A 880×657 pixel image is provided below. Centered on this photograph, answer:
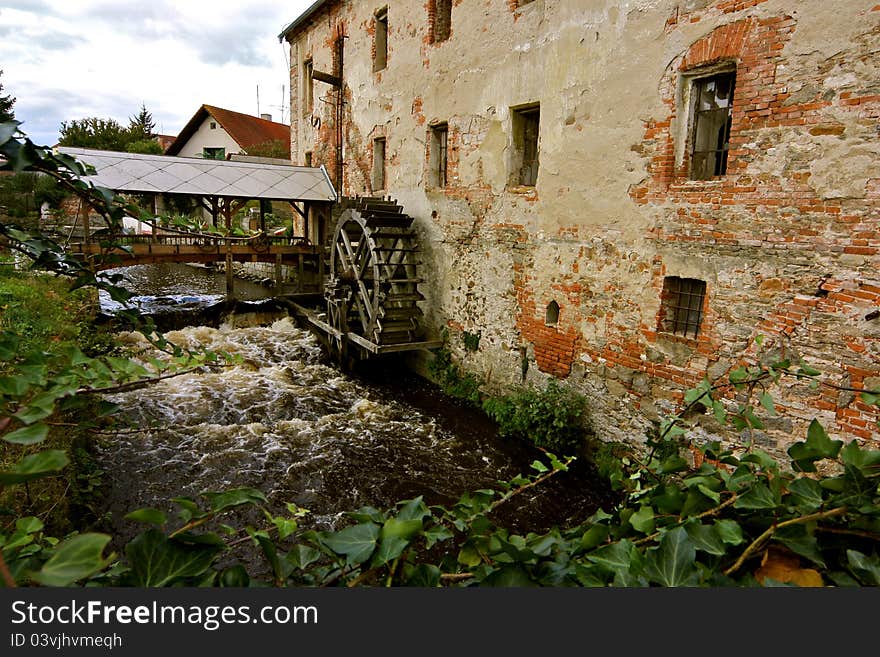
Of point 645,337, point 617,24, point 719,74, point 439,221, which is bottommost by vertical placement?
point 645,337

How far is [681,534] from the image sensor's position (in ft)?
3.70

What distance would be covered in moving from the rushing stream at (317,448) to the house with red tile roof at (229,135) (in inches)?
759

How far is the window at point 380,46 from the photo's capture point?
35.8 ft

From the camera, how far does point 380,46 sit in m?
11.0

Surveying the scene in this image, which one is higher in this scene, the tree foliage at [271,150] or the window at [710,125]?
the tree foliage at [271,150]

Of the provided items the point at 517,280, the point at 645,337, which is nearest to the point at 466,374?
the point at 517,280

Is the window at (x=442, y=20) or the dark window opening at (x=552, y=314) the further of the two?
the window at (x=442, y=20)

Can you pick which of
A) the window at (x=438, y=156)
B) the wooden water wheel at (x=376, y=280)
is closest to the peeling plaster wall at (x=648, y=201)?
the window at (x=438, y=156)

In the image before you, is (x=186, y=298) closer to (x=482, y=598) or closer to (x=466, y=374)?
(x=466, y=374)

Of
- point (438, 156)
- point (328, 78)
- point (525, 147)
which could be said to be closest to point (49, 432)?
A: point (525, 147)

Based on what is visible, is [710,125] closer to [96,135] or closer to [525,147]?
[525,147]

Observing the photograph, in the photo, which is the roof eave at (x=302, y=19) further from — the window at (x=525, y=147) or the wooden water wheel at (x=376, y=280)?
the window at (x=525, y=147)

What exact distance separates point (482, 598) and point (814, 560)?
2.33 feet

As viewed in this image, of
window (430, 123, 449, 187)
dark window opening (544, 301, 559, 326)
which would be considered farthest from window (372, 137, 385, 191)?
dark window opening (544, 301, 559, 326)
